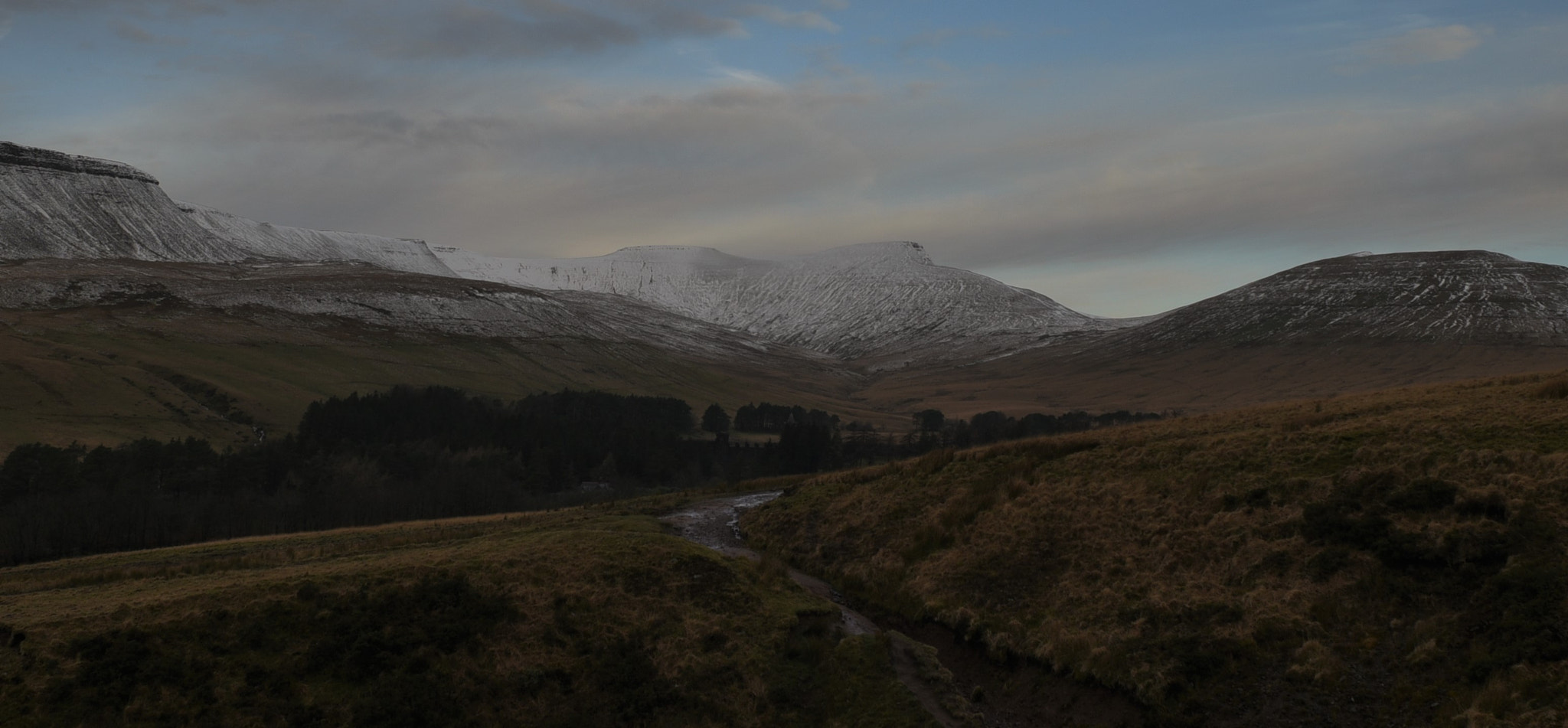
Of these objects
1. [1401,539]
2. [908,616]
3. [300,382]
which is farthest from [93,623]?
[300,382]

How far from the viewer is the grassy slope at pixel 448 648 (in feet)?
73.1

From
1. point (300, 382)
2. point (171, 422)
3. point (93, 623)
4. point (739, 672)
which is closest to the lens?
point (93, 623)

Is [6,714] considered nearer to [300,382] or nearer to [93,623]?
[93,623]

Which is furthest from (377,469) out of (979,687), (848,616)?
(979,687)

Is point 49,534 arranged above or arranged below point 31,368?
below

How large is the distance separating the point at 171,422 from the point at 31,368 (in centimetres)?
2860

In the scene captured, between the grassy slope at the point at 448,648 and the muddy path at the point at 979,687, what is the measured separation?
0.99 metres

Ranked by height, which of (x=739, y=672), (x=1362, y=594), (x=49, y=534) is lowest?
(x=49, y=534)

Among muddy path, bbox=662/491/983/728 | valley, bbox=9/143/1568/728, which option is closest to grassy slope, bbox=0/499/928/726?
valley, bbox=9/143/1568/728

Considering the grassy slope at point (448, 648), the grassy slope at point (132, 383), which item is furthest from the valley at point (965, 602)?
the grassy slope at point (132, 383)

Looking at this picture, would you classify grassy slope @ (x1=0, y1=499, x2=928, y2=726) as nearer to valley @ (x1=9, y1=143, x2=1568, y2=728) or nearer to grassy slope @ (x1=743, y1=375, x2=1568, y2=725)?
valley @ (x1=9, y1=143, x2=1568, y2=728)

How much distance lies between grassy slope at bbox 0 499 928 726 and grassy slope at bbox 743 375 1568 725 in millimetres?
5906

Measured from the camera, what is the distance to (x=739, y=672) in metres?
25.8

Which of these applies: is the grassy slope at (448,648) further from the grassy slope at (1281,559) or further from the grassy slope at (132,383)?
the grassy slope at (132,383)
